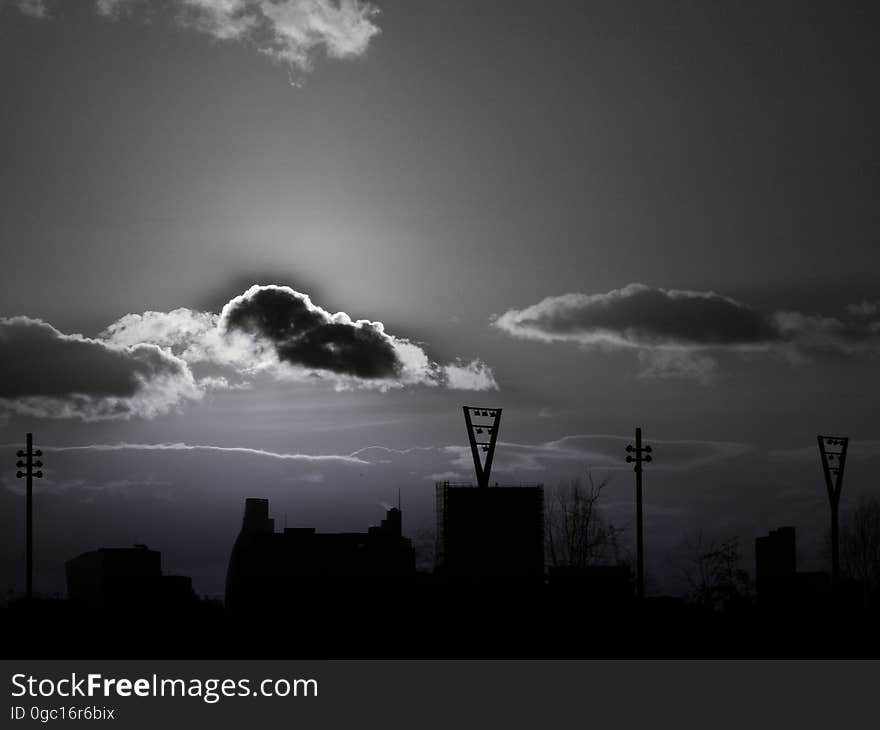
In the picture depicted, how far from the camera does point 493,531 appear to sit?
456 ft

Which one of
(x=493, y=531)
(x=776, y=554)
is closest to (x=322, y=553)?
(x=493, y=531)

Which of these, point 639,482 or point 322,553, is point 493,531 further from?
point 639,482

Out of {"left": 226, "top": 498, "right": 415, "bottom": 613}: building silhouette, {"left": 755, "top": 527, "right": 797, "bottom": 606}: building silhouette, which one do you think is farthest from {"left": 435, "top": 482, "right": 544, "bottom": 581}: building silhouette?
{"left": 755, "top": 527, "right": 797, "bottom": 606}: building silhouette

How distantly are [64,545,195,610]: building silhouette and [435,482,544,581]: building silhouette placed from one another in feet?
95.9

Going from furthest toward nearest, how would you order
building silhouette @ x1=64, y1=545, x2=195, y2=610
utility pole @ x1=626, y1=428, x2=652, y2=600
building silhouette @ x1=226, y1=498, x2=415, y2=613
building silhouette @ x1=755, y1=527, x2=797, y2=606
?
building silhouette @ x1=64, y1=545, x2=195, y2=610 < building silhouette @ x1=226, y1=498, x2=415, y2=613 < building silhouette @ x1=755, y1=527, x2=797, y2=606 < utility pole @ x1=626, y1=428, x2=652, y2=600

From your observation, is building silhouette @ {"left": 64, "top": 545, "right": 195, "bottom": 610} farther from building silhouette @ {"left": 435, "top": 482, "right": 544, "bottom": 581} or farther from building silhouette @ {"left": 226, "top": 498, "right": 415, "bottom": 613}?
building silhouette @ {"left": 435, "top": 482, "right": 544, "bottom": 581}

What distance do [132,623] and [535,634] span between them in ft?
84.6

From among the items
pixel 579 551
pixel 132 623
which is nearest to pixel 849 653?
pixel 132 623

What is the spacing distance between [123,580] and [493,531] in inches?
1747

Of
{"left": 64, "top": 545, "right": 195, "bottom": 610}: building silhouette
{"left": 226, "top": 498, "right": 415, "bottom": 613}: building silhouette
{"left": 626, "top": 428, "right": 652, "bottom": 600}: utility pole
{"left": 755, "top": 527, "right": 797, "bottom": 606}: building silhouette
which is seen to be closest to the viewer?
Result: {"left": 626, "top": 428, "right": 652, "bottom": 600}: utility pole

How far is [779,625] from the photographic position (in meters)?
73.7

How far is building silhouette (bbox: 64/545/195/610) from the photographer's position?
135 metres

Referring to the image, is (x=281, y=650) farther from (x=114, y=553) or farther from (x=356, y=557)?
(x=114, y=553)

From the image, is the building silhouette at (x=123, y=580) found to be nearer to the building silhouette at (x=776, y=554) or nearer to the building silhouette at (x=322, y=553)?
the building silhouette at (x=322, y=553)
